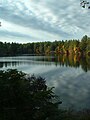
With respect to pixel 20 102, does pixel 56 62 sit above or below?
below

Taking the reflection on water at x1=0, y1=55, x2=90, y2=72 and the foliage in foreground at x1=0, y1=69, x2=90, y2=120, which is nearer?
the foliage in foreground at x1=0, y1=69, x2=90, y2=120

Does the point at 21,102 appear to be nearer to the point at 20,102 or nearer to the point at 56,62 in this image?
the point at 20,102

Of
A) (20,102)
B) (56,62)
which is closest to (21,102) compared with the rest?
(20,102)

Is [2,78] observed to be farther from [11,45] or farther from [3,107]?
[11,45]

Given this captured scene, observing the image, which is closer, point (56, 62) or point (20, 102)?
point (20, 102)

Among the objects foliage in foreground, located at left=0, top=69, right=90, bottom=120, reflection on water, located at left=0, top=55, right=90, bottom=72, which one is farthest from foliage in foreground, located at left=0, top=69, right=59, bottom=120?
reflection on water, located at left=0, top=55, right=90, bottom=72

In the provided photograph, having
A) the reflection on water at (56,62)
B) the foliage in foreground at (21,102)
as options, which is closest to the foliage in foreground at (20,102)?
the foliage in foreground at (21,102)

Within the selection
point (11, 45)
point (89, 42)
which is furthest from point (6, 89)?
point (11, 45)

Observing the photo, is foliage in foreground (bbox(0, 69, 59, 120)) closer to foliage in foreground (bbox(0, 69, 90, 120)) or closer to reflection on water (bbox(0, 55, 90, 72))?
foliage in foreground (bbox(0, 69, 90, 120))

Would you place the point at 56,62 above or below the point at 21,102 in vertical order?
below

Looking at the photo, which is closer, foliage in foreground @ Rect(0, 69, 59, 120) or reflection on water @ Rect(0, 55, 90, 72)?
foliage in foreground @ Rect(0, 69, 59, 120)

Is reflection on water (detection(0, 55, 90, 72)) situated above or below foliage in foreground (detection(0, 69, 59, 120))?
below

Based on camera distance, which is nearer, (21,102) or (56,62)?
(21,102)

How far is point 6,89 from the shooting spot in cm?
571
